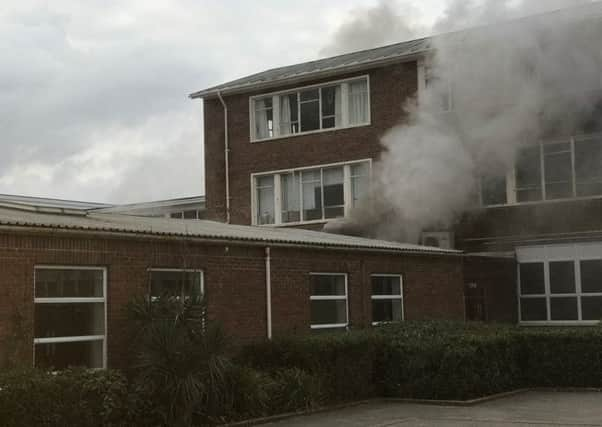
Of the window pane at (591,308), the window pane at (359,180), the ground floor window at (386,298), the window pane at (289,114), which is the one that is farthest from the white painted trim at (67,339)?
the window pane at (289,114)

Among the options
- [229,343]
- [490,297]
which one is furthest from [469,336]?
→ [490,297]

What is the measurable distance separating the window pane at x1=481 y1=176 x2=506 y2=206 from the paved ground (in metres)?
11.2

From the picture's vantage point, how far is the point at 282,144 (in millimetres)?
31406

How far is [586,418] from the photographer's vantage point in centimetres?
1405

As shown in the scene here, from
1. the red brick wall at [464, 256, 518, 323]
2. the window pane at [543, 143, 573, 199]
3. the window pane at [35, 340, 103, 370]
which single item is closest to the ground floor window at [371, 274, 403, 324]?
the red brick wall at [464, 256, 518, 323]

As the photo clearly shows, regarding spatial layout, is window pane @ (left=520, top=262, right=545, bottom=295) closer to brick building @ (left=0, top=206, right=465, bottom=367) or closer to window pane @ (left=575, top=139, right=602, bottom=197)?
window pane @ (left=575, top=139, right=602, bottom=197)

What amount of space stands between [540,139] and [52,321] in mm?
16812

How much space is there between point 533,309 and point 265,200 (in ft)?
31.7

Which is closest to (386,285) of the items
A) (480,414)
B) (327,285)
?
(327,285)

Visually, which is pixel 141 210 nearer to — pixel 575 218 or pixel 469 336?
pixel 575 218

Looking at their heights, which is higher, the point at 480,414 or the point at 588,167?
the point at 588,167

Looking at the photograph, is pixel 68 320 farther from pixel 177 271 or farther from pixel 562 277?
pixel 562 277

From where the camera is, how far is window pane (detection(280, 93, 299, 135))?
102 feet

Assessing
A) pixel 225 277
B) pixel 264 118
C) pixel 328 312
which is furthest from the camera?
pixel 264 118
